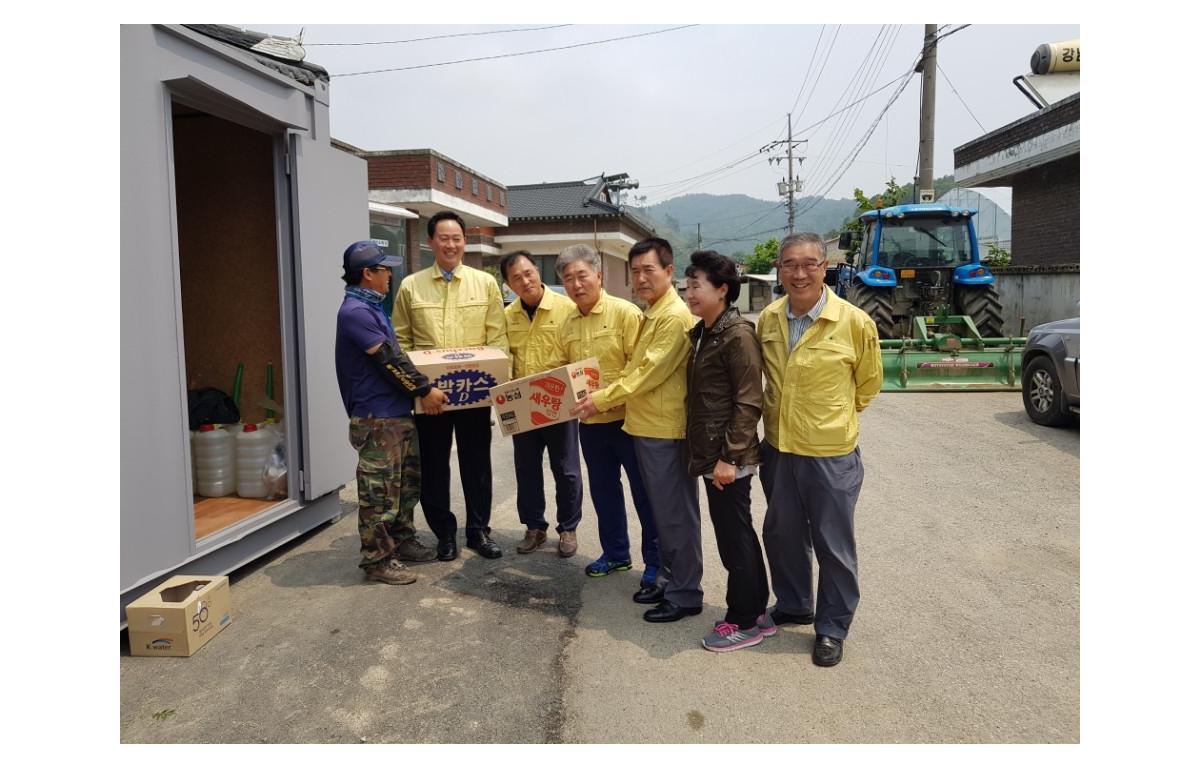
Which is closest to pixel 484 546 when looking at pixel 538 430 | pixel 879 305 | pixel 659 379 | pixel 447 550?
pixel 447 550

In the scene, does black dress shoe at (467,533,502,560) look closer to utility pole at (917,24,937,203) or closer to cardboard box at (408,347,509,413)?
cardboard box at (408,347,509,413)

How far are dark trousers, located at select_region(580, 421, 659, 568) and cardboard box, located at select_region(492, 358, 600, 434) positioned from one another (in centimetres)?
32

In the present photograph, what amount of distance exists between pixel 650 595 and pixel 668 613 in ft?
0.91

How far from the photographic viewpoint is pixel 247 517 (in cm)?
447

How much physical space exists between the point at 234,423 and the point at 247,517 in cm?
115

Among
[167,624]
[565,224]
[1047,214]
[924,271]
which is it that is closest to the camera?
[167,624]

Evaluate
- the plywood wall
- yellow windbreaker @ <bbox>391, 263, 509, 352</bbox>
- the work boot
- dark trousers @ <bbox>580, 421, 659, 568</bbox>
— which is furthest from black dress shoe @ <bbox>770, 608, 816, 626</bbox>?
the plywood wall

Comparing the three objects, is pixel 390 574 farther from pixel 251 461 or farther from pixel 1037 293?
pixel 1037 293

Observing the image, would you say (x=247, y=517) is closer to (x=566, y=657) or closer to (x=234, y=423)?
(x=234, y=423)

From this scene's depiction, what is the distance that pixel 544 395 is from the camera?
12.9ft

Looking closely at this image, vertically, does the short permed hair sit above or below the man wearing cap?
above

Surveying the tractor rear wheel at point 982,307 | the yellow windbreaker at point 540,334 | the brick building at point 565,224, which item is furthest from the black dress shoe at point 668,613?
the brick building at point 565,224

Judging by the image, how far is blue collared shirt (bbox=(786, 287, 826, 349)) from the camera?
10.5 ft

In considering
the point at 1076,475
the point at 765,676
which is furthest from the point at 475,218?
the point at 765,676
